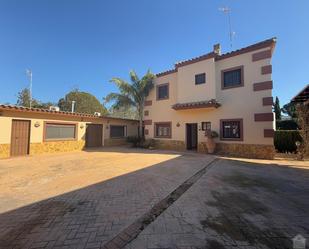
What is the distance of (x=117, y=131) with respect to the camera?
1817 cm

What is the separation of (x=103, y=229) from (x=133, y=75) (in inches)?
590

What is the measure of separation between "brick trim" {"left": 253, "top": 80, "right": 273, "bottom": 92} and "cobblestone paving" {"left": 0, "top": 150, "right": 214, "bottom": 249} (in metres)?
8.24

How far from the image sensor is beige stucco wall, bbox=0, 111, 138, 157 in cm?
1032

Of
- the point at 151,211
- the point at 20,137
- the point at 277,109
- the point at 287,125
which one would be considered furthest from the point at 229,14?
the point at 20,137

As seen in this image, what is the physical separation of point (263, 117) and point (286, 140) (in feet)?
13.5

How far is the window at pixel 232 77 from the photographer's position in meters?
11.8

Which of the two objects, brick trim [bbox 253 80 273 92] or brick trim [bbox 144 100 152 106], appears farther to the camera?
brick trim [bbox 144 100 152 106]

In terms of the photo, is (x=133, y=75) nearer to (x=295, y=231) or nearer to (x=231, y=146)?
(x=231, y=146)

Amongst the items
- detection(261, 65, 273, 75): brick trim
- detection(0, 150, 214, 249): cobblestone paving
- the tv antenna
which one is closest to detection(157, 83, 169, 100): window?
the tv antenna

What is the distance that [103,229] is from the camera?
282 centimetres

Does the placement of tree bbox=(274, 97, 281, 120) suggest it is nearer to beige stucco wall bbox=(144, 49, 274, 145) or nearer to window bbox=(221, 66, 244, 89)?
window bbox=(221, 66, 244, 89)

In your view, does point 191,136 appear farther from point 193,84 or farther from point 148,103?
point 148,103

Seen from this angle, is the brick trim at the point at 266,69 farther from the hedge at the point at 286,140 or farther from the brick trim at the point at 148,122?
the brick trim at the point at 148,122

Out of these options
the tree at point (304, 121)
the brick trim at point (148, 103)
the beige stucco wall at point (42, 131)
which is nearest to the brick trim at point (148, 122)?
the brick trim at point (148, 103)
